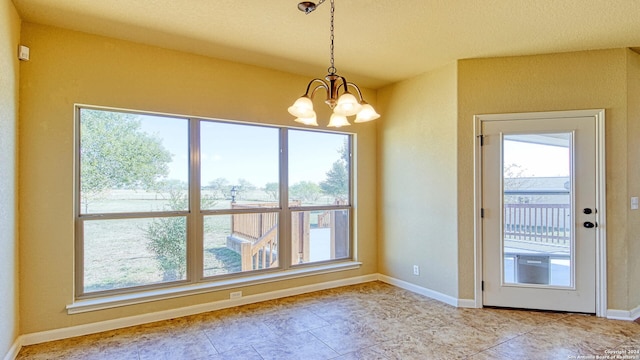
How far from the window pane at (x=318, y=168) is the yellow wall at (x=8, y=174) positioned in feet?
8.86

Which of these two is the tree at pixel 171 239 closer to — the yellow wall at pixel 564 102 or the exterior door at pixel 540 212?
the yellow wall at pixel 564 102

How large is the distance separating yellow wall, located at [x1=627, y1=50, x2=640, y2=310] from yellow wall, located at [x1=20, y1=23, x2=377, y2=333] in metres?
4.41

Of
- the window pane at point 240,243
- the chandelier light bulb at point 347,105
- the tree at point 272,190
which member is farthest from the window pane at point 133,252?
the chandelier light bulb at point 347,105

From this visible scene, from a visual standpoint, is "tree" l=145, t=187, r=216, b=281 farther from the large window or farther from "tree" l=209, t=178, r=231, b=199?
"tree" l=209, t=178, r=231, b=199

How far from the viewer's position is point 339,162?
4.84 m

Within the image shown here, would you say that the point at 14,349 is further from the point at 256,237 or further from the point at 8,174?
the point at 256,237

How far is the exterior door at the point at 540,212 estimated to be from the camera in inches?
139

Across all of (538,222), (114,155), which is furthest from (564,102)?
(114,155)

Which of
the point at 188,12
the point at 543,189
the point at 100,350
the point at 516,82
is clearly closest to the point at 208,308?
the point at 100,350

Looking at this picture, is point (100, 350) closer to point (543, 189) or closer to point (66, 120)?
point (66, 120)

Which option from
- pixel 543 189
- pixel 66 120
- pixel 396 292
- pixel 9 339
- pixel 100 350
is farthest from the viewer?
pixel 396 292

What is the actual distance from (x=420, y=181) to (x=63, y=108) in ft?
13.0

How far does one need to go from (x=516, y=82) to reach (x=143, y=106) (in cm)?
401

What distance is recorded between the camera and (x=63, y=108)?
305 centimetres
